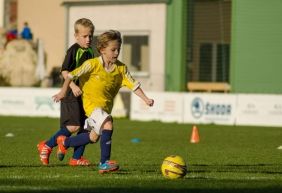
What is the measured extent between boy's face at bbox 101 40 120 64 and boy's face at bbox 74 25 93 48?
2.65ft

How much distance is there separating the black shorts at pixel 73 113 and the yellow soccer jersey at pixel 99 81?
77cm

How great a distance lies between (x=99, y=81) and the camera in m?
11.5

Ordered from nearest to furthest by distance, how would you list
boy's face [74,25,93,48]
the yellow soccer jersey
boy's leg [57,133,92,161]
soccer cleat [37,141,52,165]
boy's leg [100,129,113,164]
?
boy's leg [100,129,113,164], the yellow soccer jersey, boy's leg [57,133,92,161], boy's face [74,25,93,48], soccer cleat [37,141,52,165]

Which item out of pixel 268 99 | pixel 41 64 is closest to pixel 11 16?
pixel 41 64

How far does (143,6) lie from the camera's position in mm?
37375

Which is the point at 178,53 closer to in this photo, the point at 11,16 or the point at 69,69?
the point at 11,16

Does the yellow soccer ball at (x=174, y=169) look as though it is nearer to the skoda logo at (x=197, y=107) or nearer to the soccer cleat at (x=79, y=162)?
the soccer cleat at (x=79, y=162)

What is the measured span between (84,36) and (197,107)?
16463 mm

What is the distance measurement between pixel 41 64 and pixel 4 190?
30648 millimetres

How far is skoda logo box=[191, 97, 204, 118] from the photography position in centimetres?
2823

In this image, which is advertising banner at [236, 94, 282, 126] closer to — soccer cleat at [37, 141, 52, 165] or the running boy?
the running boy

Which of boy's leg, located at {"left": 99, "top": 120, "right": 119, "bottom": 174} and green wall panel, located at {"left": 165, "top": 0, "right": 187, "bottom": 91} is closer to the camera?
boy's leg, located at {"left": 99, "top": 120, "right": 119, "bottom": 174}

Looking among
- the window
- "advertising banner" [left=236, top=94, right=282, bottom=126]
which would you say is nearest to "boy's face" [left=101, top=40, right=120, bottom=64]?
"advertising banner" [left=236, top=94, right=282, bottom=126]

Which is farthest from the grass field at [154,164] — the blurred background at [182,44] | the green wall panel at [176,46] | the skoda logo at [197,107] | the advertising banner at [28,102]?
the green wall panel at [176,46]
